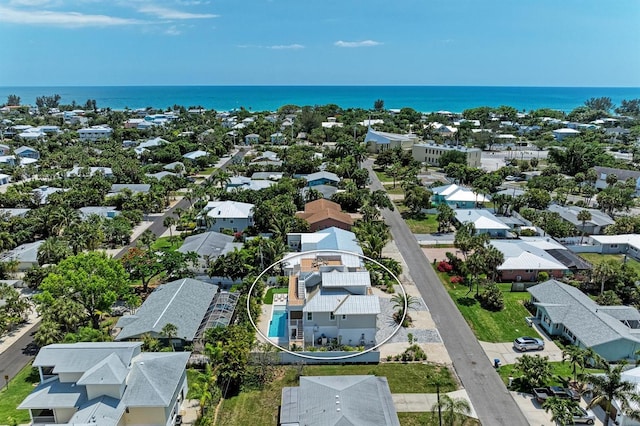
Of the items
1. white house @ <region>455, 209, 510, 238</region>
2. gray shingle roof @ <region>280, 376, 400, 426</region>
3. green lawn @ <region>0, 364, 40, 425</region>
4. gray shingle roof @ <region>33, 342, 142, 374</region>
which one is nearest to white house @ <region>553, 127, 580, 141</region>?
white house @ <region>455, 209, 510, 238</region>

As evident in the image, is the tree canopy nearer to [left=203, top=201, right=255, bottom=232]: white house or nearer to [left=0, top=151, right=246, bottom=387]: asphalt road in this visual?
[left=0, top=151, right=246, bottom=387]: asphalt road

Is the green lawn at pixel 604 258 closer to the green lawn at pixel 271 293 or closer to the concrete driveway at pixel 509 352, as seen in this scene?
the concrete driveway at pixel 509 352

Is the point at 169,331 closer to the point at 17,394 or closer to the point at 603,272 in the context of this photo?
the point at 17,394

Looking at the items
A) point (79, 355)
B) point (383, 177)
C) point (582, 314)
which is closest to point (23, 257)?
point (79, 355)

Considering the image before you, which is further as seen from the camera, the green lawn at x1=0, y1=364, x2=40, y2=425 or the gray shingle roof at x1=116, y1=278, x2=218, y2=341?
the gray shingle roof at x1=116, y1=278, x2=218, y2=341

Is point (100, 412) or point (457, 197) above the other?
point (457, 197)

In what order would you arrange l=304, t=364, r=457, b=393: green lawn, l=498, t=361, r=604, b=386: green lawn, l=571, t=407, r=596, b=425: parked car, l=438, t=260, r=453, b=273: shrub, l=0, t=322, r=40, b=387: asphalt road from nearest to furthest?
l=571, t=407, r=596, b=425: parked car → l=304, t=364, r=457, b=393: green lawn → l=498, t=361, r=604, b=386: green lawn → l=0, t=322, r=40, b=387: asphalt road → l=438, t=260, r=453, b=273: shrub

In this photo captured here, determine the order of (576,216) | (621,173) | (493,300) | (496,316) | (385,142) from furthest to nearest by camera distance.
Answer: (385,142)
(621,173)
(576,216)
(493,300)
(496,316)
